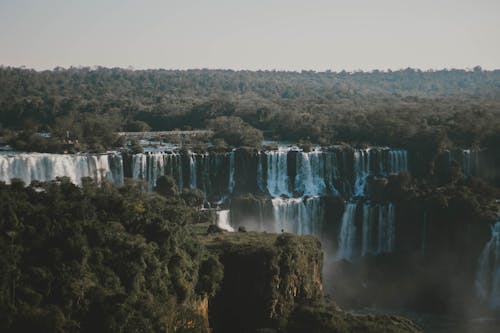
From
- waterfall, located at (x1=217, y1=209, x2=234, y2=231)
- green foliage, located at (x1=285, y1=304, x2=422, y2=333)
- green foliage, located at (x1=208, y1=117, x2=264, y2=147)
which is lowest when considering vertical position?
green foliage, located at (x1=285, y1=304, x2=422, y2=333)

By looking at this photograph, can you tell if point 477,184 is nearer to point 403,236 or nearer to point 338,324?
point 403,236

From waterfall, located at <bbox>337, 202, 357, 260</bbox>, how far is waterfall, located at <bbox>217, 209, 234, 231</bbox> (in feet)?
26.7

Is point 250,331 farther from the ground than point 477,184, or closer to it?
closer to it

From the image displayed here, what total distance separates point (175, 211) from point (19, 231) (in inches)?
367

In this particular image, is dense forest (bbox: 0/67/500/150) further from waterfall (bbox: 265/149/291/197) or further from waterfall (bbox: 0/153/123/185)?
waterfall (bbox: 265/149/291/197)

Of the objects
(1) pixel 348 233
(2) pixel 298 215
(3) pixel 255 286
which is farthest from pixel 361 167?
(3) pixel 255 286

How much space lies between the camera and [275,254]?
Answer: 33344mm

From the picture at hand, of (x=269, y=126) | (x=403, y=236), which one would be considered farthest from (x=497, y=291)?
(x=269, y=126)

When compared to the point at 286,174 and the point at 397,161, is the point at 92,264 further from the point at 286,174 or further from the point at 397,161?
the point at 397,161

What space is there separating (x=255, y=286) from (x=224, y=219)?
1553cm

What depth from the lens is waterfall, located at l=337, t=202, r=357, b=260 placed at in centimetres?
5203

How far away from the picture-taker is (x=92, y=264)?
1093 inches

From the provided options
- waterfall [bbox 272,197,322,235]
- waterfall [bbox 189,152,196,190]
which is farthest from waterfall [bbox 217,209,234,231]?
waterfall [bbox 189,152,196,190]

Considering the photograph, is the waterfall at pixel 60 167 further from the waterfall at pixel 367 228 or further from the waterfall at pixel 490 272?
the waterfall at pixel 490 272
